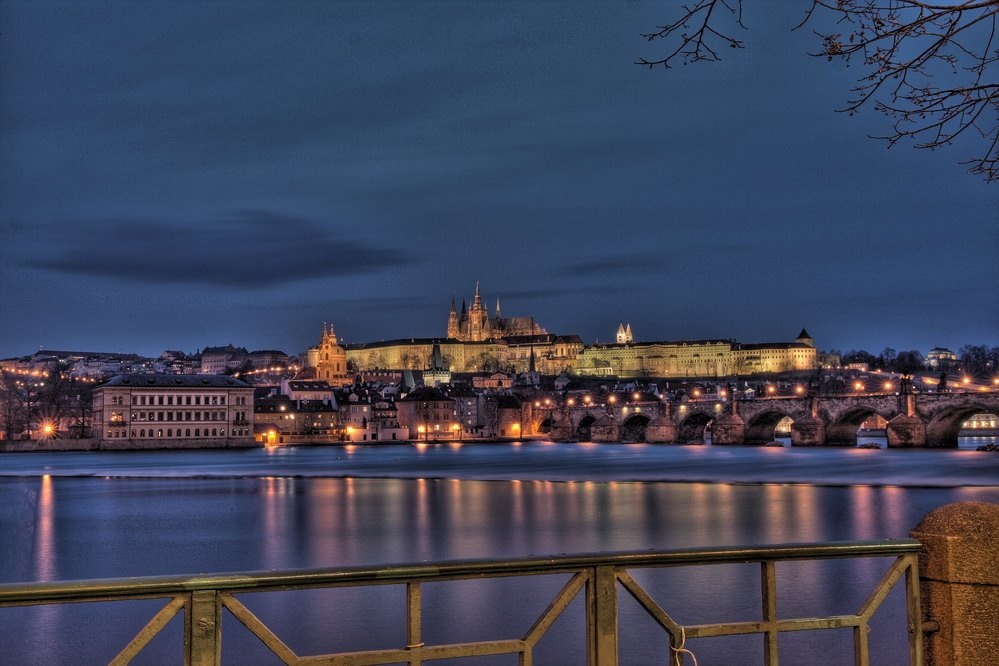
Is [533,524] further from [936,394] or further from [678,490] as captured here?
[936,394]

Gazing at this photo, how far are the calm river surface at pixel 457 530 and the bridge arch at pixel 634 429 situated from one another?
147 feet

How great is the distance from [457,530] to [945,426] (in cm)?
6522

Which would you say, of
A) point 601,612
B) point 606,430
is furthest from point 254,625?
point 606,430

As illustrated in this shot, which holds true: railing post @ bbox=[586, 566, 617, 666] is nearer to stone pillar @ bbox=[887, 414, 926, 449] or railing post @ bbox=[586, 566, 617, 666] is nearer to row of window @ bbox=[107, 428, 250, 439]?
stone pillar @ bbox=[887, 414, 926, 449]

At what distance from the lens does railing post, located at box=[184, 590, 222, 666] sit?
3598 millimetres

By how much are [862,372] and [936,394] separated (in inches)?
4624

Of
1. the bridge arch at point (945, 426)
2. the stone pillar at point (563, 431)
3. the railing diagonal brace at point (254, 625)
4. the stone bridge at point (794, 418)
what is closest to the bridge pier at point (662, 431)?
the stone bridge at point (794, 418)

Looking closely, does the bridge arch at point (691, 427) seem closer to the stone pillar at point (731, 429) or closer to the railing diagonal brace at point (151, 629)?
the stone pillar at point (731, 429)

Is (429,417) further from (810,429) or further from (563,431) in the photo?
(810,429)

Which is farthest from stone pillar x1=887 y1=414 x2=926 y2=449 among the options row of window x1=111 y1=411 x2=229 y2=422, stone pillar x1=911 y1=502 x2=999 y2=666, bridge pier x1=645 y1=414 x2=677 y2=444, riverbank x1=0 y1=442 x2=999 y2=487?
stone pillar x1=911 y1=502 x2=999 y2=666

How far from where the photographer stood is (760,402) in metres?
98.2

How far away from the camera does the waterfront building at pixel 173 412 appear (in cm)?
9500

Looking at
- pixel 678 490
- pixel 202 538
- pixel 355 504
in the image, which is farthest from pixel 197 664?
pixel 678 490

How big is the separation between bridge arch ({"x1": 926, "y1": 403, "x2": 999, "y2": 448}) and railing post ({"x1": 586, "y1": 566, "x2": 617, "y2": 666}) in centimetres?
8327
